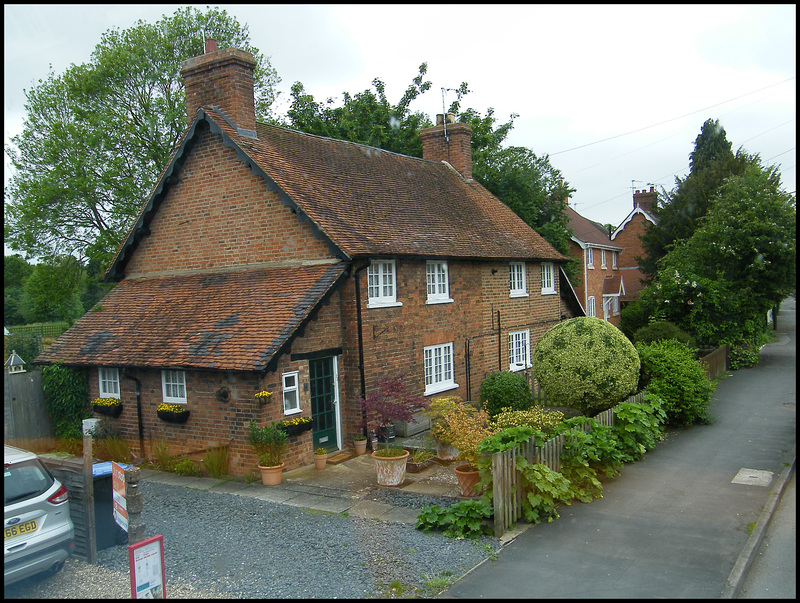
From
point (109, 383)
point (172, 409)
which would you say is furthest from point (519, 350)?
point (109, 383)

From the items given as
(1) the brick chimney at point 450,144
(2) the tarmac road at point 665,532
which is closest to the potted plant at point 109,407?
(2) the tarmac road at point 665,532

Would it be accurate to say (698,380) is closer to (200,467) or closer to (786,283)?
(786,283)

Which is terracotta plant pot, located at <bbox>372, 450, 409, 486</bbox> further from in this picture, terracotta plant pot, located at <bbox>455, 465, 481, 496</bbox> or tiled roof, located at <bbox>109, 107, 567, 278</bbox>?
tiled roof, located at <bbox>109, 107, 567, 278</bbox>

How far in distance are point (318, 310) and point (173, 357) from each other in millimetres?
3189

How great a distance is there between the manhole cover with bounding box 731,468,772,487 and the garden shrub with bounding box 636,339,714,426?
313 cm

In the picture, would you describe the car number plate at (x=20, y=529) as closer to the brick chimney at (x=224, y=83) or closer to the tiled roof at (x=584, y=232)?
the brick chimney at (x=224, y=83)

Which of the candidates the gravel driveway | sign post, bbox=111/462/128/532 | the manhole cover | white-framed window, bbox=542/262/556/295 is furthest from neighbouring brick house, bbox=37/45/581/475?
the manhole cover

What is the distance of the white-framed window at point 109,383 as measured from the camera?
15422mm

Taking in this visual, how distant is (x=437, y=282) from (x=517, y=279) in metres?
4.94

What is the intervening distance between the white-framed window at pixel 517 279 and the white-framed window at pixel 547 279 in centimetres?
162

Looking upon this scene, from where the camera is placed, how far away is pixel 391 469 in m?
11.9

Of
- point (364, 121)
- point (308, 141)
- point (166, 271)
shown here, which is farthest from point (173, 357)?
point (364, 121)

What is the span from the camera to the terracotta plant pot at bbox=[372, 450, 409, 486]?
466 inches

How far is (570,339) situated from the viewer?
14.9 meters
